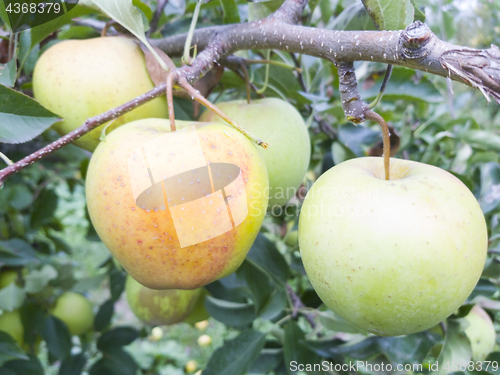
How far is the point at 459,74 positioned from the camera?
391mm

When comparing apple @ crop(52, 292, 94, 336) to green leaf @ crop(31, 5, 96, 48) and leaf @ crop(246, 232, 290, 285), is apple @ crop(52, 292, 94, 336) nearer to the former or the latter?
leaf @ crop(246, 232, 290, 285)

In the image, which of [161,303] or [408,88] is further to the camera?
[161,303]

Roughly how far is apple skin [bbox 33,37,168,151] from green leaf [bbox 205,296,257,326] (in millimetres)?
532

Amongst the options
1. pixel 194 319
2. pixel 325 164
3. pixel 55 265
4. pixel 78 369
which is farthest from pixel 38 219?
pixel 325 164

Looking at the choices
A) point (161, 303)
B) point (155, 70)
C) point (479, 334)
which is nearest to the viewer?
point (155, 70)

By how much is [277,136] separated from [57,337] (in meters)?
0.93

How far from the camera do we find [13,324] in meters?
1.09

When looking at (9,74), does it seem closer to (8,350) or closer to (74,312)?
(8,350)

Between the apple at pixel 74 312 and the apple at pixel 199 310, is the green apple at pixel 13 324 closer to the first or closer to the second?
the apple at pixel 74 312

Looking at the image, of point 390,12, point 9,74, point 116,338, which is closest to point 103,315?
point 116,338

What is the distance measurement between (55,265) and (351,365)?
1000 millimetres

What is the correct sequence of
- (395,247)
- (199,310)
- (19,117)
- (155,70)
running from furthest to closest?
(199,310) < (155,70) < (19,117) < (395,247)

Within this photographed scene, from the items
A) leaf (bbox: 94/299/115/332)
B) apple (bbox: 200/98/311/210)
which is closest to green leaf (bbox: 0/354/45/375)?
leaf (bbox: 94/299/115/332)

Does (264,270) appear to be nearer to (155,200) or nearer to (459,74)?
(155,200)
